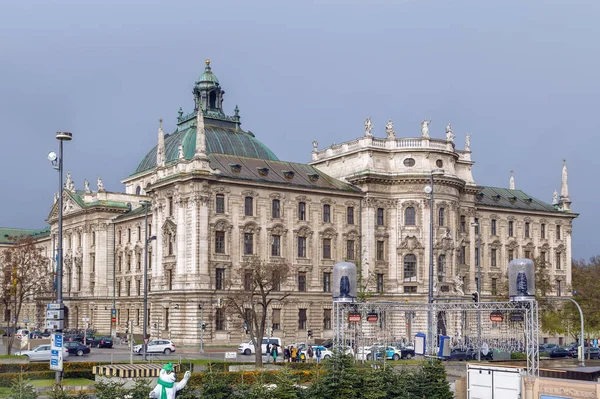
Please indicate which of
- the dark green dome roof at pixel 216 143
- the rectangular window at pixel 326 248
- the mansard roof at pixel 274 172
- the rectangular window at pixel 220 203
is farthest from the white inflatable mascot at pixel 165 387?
the dark green dome roof at pixel 216 143

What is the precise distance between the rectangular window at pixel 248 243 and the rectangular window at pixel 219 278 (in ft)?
10.8

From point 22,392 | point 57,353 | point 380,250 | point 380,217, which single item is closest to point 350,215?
point 380,217

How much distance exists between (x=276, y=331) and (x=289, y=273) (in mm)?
5876

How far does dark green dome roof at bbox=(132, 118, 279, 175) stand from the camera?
10212cm

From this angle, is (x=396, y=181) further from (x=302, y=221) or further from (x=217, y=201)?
(x=217, y=201)

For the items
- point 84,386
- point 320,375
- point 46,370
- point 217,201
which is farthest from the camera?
point 217,201

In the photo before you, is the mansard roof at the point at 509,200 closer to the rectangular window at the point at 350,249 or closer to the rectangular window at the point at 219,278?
the rectangular window at the point at 350,249

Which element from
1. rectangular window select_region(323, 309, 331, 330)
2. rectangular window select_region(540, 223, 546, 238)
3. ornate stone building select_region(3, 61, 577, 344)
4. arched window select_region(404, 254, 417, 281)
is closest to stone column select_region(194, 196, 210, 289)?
ornate stone building select_region(3, 61, 577, 344)

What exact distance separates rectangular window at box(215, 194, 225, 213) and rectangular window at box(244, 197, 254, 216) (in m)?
2.56

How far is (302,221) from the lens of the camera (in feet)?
283

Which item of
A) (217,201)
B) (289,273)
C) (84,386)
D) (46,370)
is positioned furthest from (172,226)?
(84,386)

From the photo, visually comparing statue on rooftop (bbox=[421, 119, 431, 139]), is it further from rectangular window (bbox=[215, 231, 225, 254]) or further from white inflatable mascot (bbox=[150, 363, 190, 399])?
white inflatable mascot (bbox=[150, 363, 190, 399])

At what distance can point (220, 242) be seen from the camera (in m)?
80.4

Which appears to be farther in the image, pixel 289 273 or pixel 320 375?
pixel 289 273
